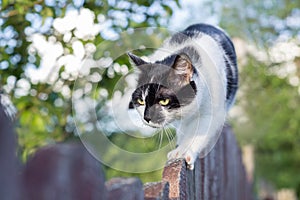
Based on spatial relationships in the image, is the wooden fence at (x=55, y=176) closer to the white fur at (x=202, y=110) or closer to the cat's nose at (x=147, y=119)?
the cat's nose at (x=147, y=119)

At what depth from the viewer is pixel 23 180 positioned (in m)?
0.93

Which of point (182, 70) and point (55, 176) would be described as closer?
point (55, 176)

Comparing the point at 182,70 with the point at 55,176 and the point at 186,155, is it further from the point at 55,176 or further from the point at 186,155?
the point at 55,176

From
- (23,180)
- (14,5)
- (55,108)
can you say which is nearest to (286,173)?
(55,108)

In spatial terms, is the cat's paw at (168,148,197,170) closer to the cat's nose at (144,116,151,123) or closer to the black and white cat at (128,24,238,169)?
the black and white cat at (128,24,238,169)

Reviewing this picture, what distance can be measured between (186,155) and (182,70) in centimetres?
31

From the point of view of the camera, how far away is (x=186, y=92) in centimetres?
217

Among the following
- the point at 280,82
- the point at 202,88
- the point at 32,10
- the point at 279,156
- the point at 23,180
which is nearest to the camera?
the point at 23,180

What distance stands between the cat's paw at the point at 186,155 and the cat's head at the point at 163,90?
11cm

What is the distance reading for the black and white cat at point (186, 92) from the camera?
2.08 m

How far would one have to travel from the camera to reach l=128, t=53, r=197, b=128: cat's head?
207 cm

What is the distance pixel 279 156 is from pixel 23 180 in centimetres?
739

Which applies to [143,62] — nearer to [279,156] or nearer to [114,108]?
[114,108]

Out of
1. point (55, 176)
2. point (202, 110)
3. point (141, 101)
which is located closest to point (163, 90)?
point (141, 101)
